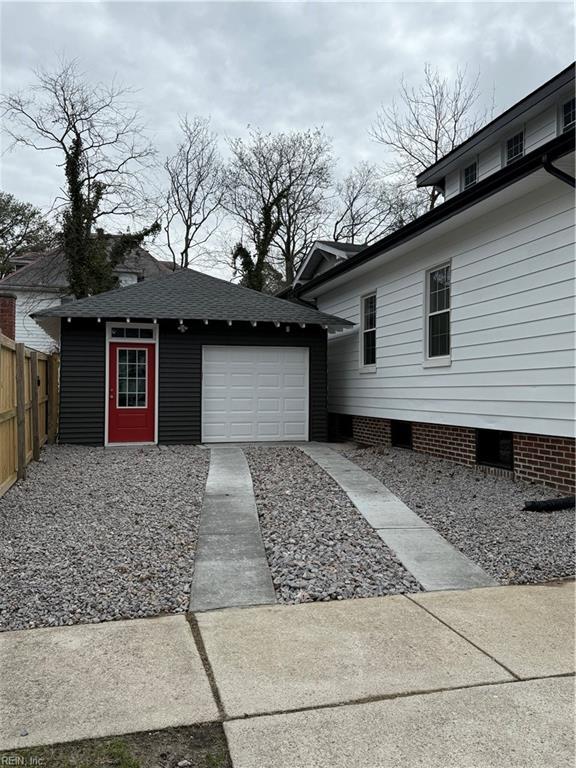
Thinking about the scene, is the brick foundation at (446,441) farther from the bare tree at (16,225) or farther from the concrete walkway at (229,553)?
the bare tree at (16,225)

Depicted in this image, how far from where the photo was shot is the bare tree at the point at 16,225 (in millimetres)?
31312

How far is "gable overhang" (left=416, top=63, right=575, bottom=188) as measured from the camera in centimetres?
987

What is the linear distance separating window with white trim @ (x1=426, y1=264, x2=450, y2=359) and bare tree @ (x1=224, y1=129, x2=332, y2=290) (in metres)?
19.7

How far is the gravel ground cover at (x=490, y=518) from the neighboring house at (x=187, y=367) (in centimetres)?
384

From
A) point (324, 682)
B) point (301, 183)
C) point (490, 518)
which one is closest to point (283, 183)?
point (301, 183)

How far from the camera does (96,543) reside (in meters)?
5.04

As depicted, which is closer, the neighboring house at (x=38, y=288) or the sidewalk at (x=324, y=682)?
the sidewalk at (x=324, y=682)

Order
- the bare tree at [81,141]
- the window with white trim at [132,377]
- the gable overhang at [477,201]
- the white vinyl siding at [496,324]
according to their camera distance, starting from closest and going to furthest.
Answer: the gable overhang at [477,201] < the white vinyl siding at [496,324] < the window with white trim at [132,377] < the bare tree at [81,141]

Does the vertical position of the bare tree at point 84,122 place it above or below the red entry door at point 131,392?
above

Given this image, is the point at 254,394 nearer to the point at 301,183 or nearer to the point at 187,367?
the point at 187,367

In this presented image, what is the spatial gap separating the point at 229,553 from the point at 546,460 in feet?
14.2

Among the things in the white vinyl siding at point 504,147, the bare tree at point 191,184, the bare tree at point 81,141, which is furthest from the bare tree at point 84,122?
the white vinyl siding at point 504,147

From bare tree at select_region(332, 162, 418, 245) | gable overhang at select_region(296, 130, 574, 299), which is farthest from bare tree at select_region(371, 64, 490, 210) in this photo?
gable overhang at select_region(296, 130, 574, 299)

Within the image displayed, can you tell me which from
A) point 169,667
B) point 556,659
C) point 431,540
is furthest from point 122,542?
point 556,659
